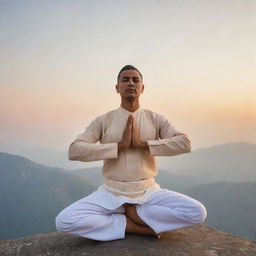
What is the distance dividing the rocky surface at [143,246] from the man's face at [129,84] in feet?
6.58

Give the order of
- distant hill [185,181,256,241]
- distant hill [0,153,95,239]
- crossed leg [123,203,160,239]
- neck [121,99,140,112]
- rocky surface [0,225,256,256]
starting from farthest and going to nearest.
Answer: distant hill [0,153,95,239] → distant hill [185,181,256,241] → neck [121,99,140,112] → crossed leg [123,203,160,239] → rocky surface [0,225,256,256]

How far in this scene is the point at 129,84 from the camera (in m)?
3.46

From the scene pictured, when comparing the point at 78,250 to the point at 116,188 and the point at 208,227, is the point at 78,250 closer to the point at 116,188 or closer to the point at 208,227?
the point at 116,188

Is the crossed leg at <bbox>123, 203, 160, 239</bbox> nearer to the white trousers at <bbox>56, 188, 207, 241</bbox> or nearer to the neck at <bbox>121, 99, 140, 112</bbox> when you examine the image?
the white trousers at <bbox>56, 188, 207, 241</bbox>

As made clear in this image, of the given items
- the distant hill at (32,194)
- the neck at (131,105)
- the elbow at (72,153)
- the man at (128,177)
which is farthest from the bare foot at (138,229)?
the distant hill at (32,194)

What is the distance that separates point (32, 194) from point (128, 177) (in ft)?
210

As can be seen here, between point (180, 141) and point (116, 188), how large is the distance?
3.68 ft

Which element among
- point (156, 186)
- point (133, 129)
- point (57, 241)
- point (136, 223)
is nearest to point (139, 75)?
point (133, 129)

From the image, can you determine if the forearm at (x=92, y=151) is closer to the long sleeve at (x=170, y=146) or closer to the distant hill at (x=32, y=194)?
the long sleeve at (x=170, y=146)

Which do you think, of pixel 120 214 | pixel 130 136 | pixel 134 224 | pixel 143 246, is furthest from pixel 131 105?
pixel 143 246

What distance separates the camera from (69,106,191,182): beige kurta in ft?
10.7

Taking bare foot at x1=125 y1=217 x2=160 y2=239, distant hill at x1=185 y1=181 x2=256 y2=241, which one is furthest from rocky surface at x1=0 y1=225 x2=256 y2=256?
distant hill at x1=185 y1=181 x2=256 y2=241

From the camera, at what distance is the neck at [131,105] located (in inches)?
142

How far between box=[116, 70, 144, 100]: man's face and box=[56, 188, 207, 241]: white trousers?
145 cm
